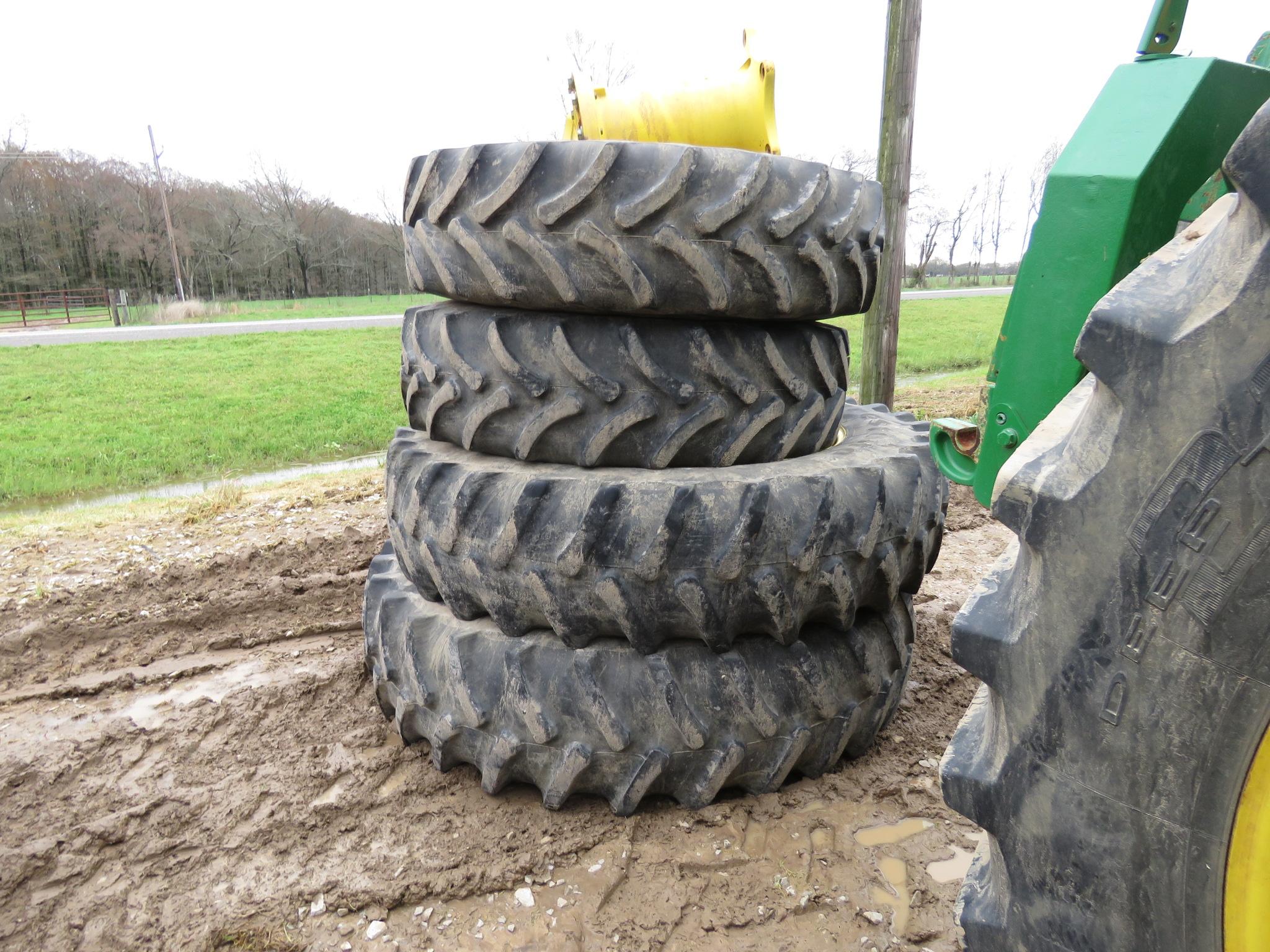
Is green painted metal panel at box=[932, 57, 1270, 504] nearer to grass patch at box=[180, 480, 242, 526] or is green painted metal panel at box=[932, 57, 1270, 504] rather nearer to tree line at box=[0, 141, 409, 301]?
grass patch at box=[180, 480, 242, 526]

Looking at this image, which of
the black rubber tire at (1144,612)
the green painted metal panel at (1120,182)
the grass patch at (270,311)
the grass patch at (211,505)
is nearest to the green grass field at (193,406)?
the grass patch at (211,505)

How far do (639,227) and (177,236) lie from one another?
4885 cm

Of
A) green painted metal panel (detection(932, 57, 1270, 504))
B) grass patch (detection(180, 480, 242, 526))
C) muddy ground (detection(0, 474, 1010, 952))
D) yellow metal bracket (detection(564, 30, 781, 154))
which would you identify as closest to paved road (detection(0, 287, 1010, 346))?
grass patch (detection(180, 480, 242, 526))

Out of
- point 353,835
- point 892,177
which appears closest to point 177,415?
point 892,177

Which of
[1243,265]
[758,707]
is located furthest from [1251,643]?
[758,707]

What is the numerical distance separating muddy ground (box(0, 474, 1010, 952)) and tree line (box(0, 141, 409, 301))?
40.4m

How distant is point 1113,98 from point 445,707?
6.59 ft

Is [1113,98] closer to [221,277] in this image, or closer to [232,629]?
[232,629]

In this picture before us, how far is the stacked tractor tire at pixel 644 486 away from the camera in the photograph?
5.89 feet

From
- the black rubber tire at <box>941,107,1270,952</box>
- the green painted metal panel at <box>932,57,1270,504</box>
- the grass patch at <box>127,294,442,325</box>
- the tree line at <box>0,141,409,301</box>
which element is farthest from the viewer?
the tree line at <box>0,141,409,301</box>

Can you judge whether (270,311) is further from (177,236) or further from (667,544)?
(667,544)

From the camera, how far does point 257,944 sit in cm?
162

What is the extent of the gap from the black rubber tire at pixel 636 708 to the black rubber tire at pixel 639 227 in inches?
34.2

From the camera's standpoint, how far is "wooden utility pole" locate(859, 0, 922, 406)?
4781 millimetres
